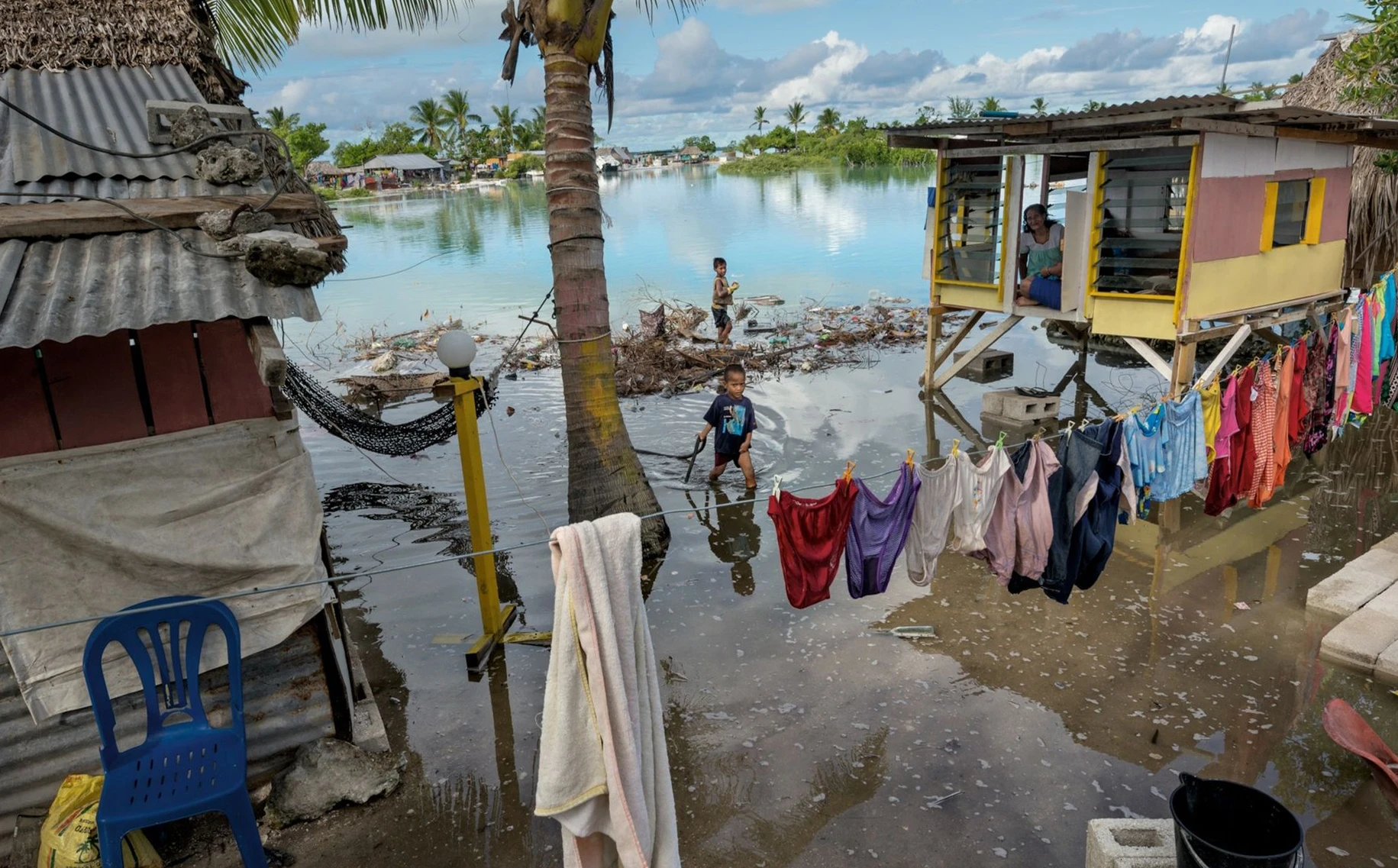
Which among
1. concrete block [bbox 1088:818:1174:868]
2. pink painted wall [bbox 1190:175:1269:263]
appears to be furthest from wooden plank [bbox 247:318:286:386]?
pink painted wall [bbox 1190:175:1269:263]

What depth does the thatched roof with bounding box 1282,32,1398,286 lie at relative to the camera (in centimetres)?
1184

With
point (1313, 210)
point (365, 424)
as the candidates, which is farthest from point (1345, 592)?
point (365, 424)

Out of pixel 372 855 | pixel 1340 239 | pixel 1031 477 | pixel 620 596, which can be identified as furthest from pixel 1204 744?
pixel 1340 239

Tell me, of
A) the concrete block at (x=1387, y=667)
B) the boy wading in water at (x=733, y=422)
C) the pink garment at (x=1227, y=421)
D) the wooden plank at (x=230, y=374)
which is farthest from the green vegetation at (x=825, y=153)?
the wooden plank at (x=230, y=374)

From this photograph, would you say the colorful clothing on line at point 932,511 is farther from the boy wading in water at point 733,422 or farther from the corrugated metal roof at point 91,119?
the corrugated metal roof at point 91,119

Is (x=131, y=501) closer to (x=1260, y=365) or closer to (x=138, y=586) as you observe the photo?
(x=138, y=586)

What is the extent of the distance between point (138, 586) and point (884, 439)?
25.5 ft

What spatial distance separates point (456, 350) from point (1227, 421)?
17.4 feet

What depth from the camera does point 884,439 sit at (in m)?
10.0

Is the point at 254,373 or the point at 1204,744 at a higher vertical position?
the point at 254,373

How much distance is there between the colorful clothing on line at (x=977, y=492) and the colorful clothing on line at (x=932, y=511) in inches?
1.4

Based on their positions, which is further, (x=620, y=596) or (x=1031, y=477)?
(x=1031, y=477)

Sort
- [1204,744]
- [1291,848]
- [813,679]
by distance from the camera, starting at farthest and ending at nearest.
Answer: [813,679] < [1204,744] < [1291,848]

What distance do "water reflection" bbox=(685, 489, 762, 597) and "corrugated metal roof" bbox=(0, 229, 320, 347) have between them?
387 cm
